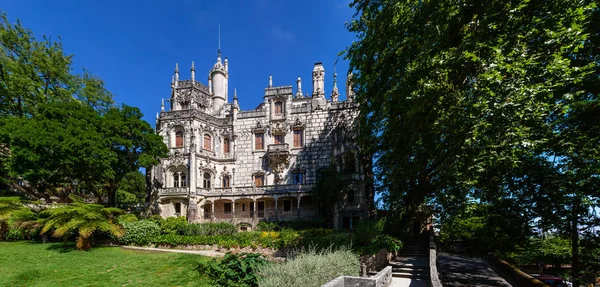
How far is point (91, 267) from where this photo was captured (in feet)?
43.0

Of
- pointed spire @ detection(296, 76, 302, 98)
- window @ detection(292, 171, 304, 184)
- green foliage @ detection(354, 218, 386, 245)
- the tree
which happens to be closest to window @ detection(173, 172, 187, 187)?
window @ detection(292, 171, 304, 184)

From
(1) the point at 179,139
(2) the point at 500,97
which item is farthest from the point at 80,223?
(2) the point at 500,97

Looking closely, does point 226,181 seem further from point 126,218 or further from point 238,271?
point 238,271

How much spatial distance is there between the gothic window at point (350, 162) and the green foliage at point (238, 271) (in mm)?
19921

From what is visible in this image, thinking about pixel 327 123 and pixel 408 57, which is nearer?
pixel 408 57

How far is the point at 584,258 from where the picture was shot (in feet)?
38.5

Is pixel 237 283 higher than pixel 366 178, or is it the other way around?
pixel 366 178

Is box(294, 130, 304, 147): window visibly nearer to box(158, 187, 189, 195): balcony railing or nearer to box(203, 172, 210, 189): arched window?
box(203, 172, 210, 189): arched window

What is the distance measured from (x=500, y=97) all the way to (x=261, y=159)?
26763 millimetres

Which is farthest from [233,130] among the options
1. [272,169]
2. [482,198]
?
[482,198]

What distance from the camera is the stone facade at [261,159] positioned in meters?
29.7

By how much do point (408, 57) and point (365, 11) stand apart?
4.24 m

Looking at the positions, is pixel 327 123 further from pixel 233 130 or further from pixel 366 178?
pixel 233 130

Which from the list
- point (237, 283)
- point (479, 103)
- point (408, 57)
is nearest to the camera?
point (479, 103)
